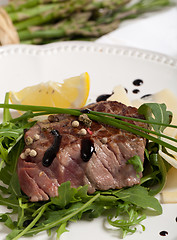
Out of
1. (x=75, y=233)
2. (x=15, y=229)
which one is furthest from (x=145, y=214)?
(x=15, y=229)

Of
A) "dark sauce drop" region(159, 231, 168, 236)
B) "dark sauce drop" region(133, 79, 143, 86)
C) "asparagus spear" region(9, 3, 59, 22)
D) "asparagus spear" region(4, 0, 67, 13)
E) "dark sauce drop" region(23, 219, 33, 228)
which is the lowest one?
"dark sauce drop" region(159, 231, 168, 236)

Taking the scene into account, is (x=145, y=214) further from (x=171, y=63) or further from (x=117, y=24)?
(x=117, y=24)

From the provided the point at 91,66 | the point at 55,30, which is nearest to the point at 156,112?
the point at 91,66

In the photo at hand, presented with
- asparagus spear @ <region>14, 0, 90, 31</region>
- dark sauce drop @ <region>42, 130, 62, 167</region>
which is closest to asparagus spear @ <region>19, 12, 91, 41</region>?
asparagus spear @ <region>14, 0, 90, 31</region>

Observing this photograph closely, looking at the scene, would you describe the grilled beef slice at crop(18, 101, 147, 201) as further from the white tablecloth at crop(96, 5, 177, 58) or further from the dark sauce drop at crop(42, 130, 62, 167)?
the white tablecloth at crop(96, 5, 177, 58)

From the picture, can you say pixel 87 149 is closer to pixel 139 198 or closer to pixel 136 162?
pixel 136 162

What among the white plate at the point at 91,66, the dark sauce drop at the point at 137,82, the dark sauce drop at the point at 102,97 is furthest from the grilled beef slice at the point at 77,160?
the dark sauce drop at the point at 137,82

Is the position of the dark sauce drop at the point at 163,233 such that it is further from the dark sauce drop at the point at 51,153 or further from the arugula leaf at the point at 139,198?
the dark sauce drop at the point at 51,153
